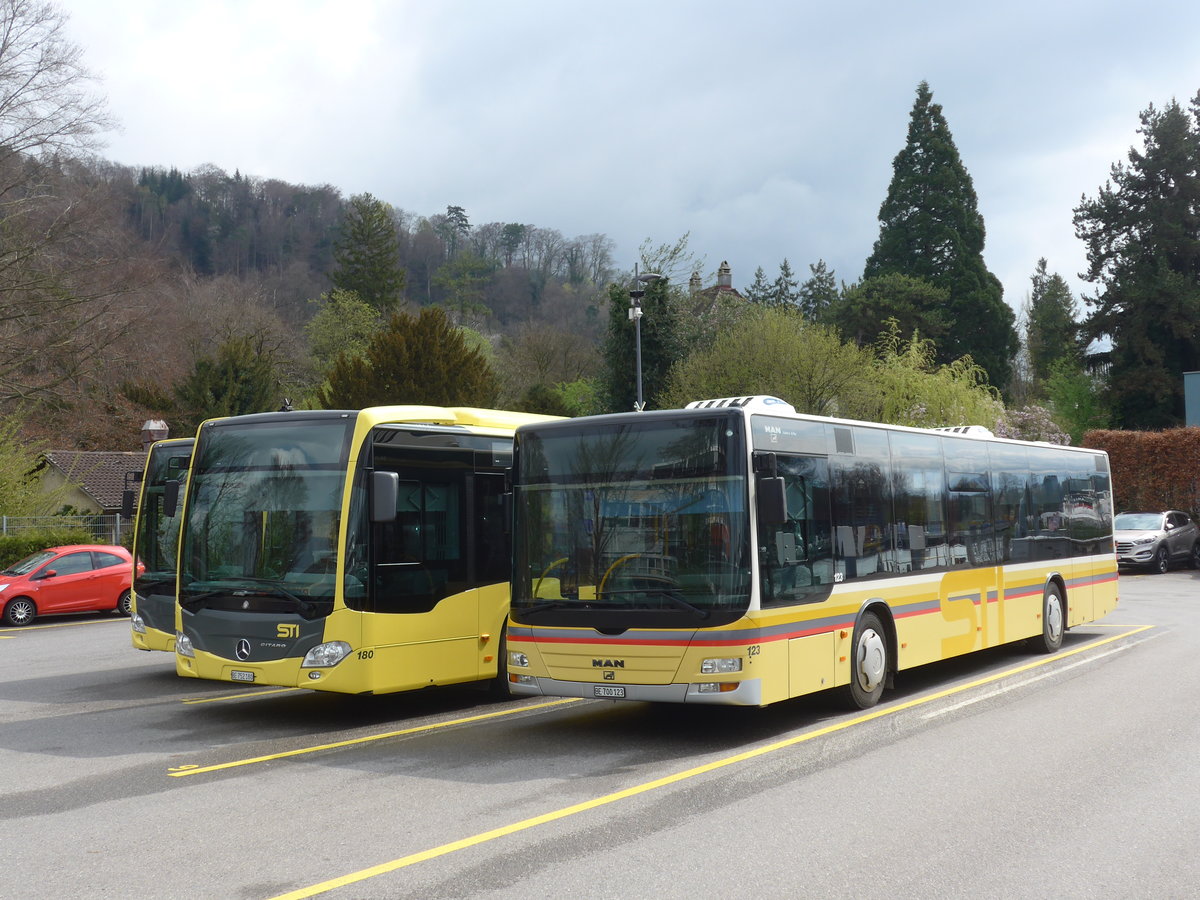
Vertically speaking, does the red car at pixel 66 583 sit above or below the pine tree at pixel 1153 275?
below

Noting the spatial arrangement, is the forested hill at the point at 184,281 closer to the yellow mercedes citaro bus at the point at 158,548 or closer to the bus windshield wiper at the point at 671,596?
the yellow mercedes citaro bus at the point at 158,548

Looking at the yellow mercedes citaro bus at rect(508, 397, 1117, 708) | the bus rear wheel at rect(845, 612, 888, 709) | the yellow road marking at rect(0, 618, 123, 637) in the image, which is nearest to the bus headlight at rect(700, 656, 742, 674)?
the yellow mercedes citaro bus at rect(508, 397, 1117, 708)

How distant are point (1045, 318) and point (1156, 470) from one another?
69960 millimetres

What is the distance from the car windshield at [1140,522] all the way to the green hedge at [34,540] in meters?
28.2

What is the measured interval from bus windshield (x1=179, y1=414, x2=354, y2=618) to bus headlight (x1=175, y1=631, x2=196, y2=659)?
29cm

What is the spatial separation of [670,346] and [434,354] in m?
10.5

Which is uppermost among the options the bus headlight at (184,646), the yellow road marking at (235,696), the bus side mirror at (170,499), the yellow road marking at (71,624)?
the bus side mirror at (170,499)

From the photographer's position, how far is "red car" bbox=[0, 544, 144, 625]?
76.9 ft

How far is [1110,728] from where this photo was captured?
31.8 feet

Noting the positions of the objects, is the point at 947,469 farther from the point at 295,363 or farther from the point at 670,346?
the point at 295,363

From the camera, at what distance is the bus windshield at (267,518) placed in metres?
10.3

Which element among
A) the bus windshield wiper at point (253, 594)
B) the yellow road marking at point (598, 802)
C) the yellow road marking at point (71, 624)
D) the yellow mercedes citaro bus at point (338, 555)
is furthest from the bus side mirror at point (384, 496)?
the yellow road marking at point (71, 624)

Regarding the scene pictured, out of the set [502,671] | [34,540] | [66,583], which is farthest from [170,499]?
[34,540]

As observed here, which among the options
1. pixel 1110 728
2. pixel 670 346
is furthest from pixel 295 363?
pixel 1110 728
